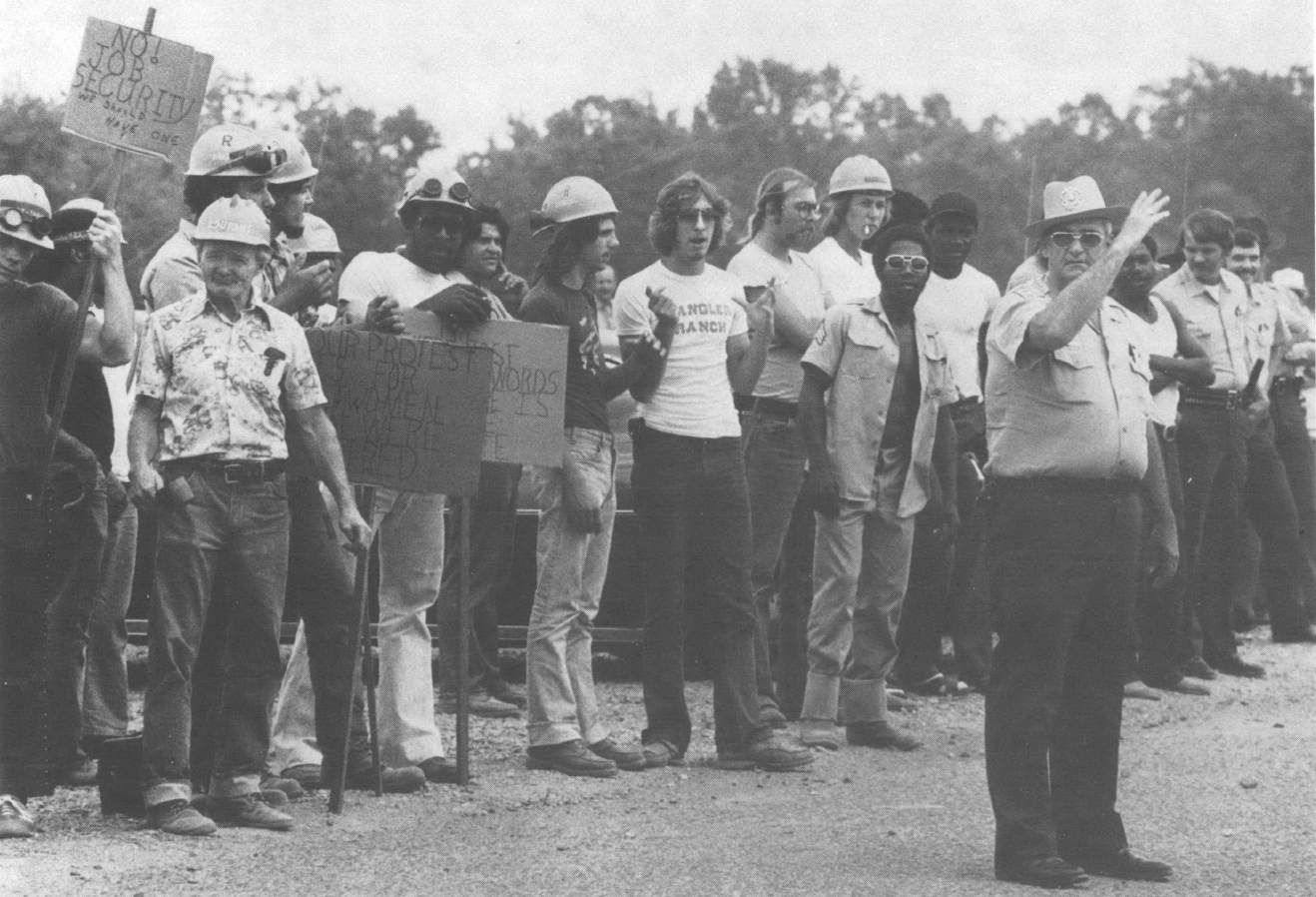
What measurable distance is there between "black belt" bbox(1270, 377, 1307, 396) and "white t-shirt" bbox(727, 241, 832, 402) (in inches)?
191

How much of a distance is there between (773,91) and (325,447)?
1948 cm

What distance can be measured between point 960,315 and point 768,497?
1807 mm

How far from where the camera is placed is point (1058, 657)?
6.53 meters

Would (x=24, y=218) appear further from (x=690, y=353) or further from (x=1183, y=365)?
(x=1183, y=365)

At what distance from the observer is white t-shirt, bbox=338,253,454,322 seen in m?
7.82

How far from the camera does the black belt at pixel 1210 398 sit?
11.6 metres

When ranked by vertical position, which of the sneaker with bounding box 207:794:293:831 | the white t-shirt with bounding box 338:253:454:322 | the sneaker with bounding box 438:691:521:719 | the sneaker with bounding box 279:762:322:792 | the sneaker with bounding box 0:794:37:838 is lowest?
the sneaker with bounding box 0:794:37:838

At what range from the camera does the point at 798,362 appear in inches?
369

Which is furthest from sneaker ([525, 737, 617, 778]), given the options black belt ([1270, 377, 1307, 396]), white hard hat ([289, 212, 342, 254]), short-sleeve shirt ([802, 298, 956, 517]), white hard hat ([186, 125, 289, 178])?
black belt ([1270, 377, 1307, 396])

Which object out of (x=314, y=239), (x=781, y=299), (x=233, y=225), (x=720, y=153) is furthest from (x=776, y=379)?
(x=720, y=153)

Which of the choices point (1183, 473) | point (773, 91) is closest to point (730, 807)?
point (1183, 473)

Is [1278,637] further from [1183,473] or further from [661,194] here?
[661,194]

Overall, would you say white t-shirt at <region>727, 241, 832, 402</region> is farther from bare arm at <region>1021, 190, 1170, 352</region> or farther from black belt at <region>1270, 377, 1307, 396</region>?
black belt at <region>1270, 377, 1307, 396</region>

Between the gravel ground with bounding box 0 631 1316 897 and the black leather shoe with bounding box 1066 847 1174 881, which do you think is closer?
the gravel ground with bounding box 0 631 1316 897
